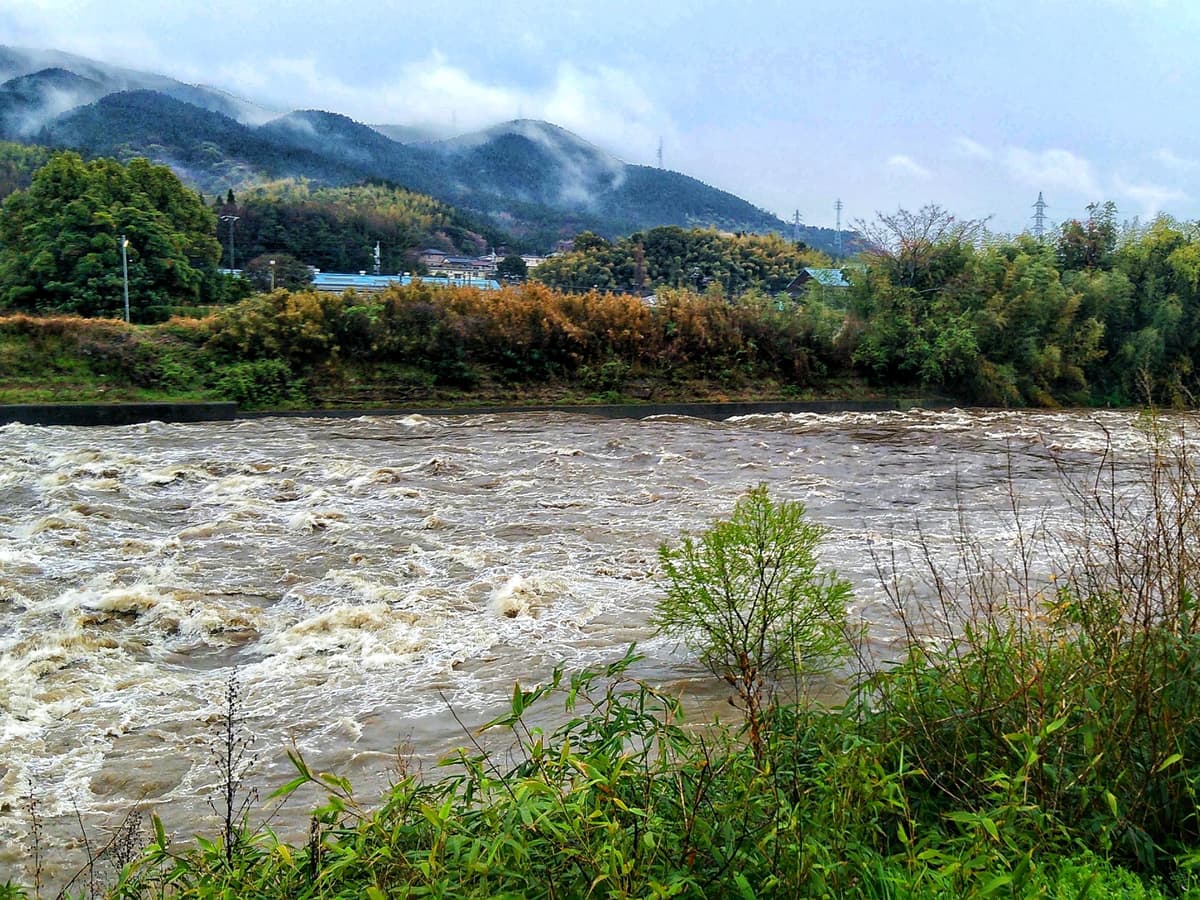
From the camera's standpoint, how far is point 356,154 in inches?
5266

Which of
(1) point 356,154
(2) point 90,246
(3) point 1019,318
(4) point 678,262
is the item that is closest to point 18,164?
(2) point 90,246

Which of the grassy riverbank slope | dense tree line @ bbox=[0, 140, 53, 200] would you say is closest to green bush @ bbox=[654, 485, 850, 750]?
the grassy riverbank slope

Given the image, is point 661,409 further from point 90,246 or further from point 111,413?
point 90,246

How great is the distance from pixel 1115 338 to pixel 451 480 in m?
20.3

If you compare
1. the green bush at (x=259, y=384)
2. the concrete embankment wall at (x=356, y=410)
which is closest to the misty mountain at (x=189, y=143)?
the green bush at (x=259, y=384)

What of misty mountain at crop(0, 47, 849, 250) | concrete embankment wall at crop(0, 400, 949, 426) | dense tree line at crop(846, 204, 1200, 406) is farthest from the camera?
misty mountain at crop(0, 47, 849, 250)

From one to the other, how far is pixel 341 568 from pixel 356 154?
13891 cm

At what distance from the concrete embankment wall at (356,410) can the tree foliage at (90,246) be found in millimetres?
11261

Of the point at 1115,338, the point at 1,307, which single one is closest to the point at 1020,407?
the point at 1115,338

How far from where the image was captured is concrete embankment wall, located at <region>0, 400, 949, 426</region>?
15.3 meters

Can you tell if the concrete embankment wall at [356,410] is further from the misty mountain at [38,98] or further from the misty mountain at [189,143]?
the misty mountain at [38,98]

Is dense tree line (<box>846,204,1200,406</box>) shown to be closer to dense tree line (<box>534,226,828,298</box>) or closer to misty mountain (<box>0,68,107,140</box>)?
dense tree line (<box>534,226,828,298</box>)

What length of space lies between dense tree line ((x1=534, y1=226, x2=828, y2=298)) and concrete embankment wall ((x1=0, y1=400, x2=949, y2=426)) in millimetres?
23207

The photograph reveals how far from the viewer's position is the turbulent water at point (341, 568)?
15.2 ft
